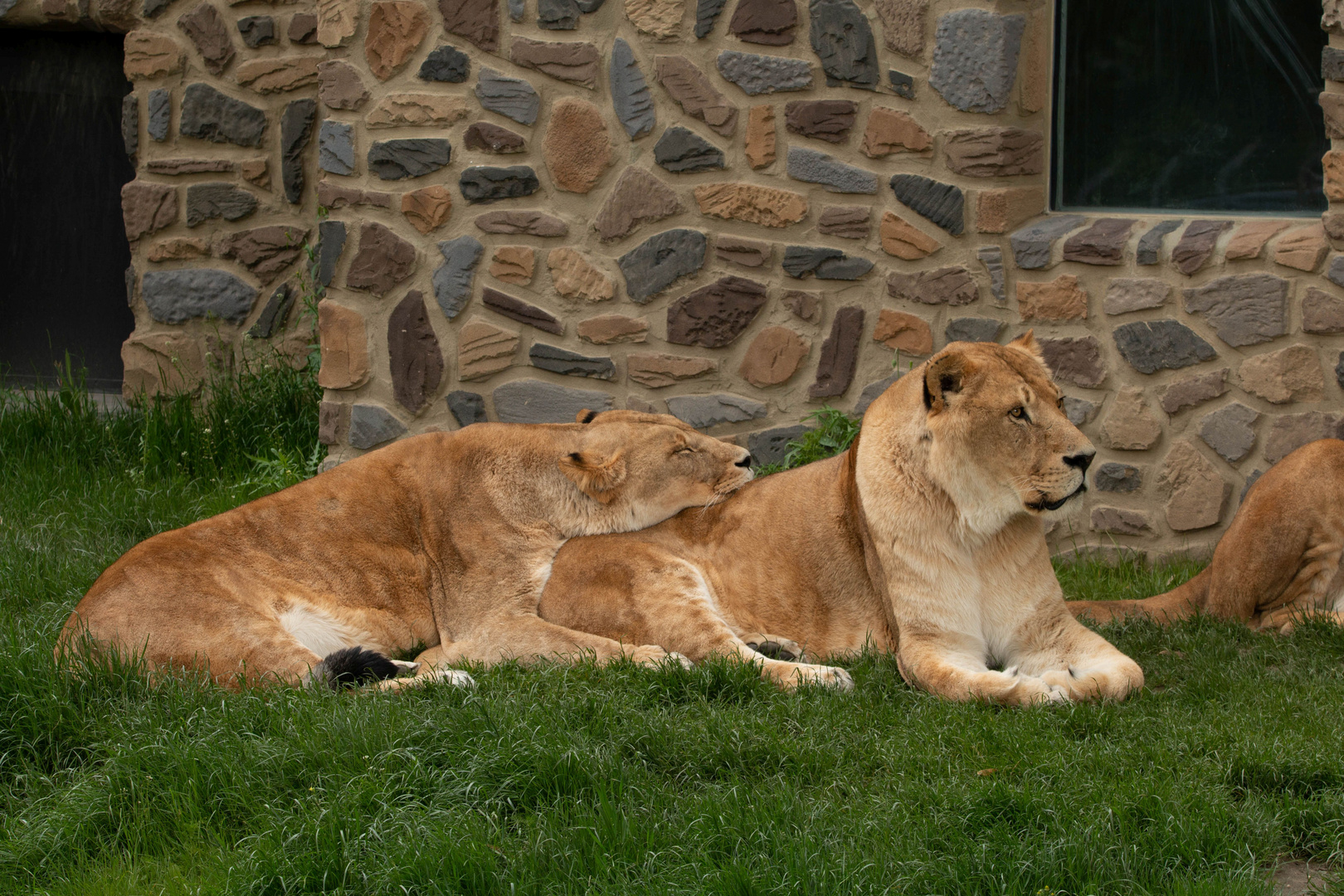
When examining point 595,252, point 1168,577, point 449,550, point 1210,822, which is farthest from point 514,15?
point 1210,822

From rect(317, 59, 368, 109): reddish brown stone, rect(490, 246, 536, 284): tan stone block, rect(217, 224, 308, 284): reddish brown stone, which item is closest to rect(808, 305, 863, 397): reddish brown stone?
rect(490, 246, 536, 284): tan stone block

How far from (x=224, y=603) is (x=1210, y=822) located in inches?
126

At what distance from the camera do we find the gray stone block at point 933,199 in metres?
6.25

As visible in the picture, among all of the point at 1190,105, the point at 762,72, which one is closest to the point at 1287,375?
the point at 1190,105

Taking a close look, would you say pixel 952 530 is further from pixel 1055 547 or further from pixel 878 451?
pixel 1055 547

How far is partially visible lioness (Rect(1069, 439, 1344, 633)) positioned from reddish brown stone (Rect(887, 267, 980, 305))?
1.80 m

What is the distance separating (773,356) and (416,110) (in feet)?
7.86

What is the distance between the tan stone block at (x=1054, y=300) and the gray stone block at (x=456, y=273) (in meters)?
2.87

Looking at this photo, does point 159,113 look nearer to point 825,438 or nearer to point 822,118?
point 822,118

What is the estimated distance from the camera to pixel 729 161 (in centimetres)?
657

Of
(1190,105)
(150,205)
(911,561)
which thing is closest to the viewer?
(911,561)

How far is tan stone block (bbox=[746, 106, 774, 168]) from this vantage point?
21.2ft

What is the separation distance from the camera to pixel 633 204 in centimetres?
673

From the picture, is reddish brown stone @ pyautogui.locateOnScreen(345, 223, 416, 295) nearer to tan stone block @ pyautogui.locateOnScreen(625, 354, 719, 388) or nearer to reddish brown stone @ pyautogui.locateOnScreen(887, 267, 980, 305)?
tan stone block @ pyautogui.locateOnScreen(625, 354, 719, 388)
